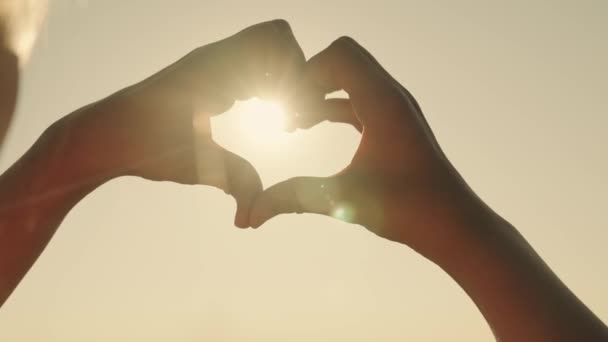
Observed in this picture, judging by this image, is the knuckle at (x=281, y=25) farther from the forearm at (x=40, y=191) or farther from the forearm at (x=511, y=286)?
the forearm at (x=511, y=286)

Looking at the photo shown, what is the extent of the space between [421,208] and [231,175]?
47.0 inches

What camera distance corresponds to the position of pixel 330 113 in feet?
11.0

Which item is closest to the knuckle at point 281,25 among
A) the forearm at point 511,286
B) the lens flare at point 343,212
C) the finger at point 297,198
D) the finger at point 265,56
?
the finger at point 265,56

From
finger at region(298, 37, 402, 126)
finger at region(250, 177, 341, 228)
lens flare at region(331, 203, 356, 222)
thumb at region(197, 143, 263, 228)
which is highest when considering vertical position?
finger at region(298, 37, 402, 126)

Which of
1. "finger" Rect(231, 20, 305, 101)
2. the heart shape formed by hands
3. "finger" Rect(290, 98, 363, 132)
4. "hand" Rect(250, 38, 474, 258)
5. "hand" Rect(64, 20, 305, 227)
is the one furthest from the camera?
"finger" Rect(290, 98, 363, 132)

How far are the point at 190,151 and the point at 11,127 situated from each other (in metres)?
0.93

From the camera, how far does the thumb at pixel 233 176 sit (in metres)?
2.96

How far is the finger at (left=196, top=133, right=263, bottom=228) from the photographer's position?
2.96m

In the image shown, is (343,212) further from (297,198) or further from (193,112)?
(193,112)

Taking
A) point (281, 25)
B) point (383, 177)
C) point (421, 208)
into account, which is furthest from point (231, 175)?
point (421, 208)

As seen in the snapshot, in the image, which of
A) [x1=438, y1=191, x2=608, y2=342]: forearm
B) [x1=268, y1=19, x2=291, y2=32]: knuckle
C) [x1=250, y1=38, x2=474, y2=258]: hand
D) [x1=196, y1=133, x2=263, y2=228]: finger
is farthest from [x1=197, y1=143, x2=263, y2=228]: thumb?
[x1=438, y1=191, x2=608, y2=342]: forearm

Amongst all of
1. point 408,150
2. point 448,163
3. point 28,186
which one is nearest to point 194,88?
point 28,186

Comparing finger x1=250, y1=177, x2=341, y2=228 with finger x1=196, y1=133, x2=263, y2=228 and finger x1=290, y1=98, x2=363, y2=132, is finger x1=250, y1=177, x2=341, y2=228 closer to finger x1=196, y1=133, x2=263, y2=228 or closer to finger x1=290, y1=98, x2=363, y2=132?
finger x1=196, y1=133, x2=263, y2=228

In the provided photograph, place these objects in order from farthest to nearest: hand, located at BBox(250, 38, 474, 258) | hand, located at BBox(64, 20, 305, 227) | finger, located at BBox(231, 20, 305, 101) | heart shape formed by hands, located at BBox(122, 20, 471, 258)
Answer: finger, located at BBox(231, 20, 305, 101) → hand, located at BBox(64, 20, 305, 227) → heart shape formed by hands, located at BBox(122, 20, 471, 258) → hand, located at BBox(250, 38, 474, 258)
